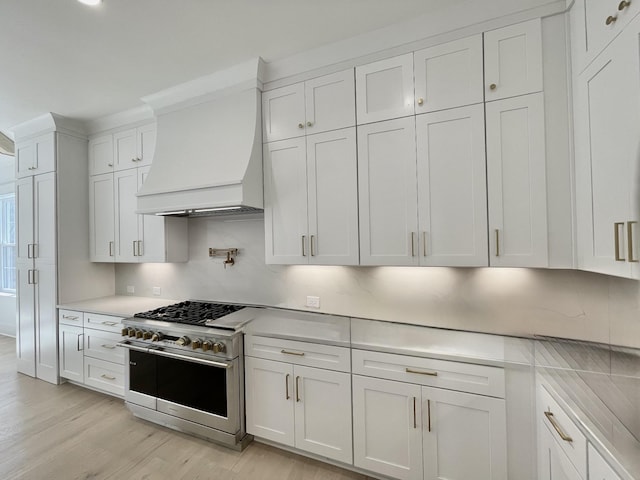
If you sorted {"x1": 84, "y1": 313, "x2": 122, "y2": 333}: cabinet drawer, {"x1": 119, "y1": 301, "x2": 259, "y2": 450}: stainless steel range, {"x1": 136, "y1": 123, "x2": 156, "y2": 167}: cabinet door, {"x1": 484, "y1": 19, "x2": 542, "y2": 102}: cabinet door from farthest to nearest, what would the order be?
{"x1": 136, "y1": 123, "x2": 156, "y2": 167}: cabinet door
{"x1": 84, "y1": 313, "x2": 122, "y2": 333}: cabinet drawer
{"x1": 119, "y1": 301, "x2": 259, "y2": 450}: stainless steel range
{"x1": 484, "y1": 19, "x2": 542, "y2": 102}: cabinet door

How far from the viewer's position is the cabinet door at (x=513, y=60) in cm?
164

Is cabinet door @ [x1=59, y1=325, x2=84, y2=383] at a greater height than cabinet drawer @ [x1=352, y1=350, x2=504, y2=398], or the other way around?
cabinet drawer @ [x1=352, y1=350, x2=504, y2=398]

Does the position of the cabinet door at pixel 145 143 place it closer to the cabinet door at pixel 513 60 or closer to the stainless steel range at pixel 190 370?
the stainless steel range at pixel 190 370

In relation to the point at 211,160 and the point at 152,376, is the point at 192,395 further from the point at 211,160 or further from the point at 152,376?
the point at 211,160

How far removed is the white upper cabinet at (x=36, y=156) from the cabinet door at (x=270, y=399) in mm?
3222

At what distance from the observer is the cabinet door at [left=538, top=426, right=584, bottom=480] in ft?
3.90

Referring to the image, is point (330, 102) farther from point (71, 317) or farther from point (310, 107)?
point (71, 317)

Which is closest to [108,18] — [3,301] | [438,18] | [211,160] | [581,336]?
[211,160]

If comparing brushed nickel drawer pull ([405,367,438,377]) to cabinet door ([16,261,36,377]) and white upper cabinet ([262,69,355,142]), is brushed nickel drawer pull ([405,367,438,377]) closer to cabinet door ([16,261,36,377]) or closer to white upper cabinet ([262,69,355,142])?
white upper cabinet ([262,69,355,142])

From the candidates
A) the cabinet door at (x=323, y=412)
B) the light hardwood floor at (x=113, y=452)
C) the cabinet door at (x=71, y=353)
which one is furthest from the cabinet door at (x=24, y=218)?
the cabinet door at (x=323, y=412)

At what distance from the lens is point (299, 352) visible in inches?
79.3

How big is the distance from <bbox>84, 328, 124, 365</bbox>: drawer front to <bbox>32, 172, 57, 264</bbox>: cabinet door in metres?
0.95

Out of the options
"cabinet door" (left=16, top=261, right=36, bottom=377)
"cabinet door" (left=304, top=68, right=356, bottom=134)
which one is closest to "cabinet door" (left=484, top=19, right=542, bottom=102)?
"cabinet door" (left=304, top=68, right=356, bottom=134)

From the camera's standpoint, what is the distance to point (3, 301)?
5.20m
